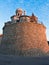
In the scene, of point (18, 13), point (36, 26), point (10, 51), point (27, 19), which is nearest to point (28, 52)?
point (10, 51)

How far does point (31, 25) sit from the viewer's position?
3819cm

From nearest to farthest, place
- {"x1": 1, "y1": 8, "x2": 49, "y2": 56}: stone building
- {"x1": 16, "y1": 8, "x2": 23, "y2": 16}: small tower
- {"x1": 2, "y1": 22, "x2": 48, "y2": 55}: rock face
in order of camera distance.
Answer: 1. {"x1": 1, "y1": 8, "x2": 49, "y2": 56}: stone building
2. {"x1": 2, "y1": 22, "x2": 48, "y2": 55}: rock face
3. {"x1": 16, "y1": 8, "x2": 23, "y2": 16}: small tower

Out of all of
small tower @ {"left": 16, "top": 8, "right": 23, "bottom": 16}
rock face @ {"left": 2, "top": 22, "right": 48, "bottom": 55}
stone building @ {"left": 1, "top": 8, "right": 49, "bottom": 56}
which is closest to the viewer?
stone building @ {"left": 1, "top": 8, "right": 49, "bottom": 56}

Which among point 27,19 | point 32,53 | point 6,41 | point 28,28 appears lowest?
point 32,53

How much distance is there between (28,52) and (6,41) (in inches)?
230

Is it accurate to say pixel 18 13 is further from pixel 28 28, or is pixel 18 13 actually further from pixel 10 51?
pixel 10 51

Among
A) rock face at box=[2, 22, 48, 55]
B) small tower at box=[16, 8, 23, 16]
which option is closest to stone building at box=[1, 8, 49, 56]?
rock face at box=[2, 22, 48, 55]

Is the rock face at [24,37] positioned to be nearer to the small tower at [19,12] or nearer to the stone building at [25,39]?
the stone building at [25,39]

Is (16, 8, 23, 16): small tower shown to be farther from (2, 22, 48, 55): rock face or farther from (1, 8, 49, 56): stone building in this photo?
(2, 22, 48, 55): rock face

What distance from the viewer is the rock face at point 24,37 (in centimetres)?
3688

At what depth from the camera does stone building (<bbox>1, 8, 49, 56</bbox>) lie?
36428 millimetres

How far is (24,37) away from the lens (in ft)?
122

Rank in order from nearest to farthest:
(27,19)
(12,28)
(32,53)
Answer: (32,53) → (12,28) → (27,19)

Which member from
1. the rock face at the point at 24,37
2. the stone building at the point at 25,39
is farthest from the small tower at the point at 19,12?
the rock face at the point at 24,37
